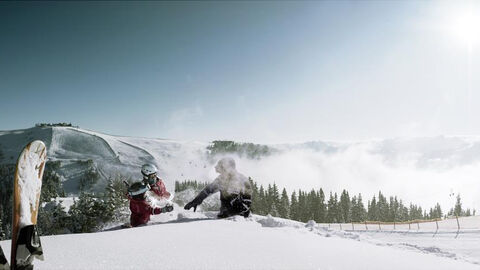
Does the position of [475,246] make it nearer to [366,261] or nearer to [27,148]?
[366,261]

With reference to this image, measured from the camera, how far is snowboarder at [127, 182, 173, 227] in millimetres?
8602

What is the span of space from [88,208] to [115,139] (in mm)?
183886

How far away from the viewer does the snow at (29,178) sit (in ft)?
10.1

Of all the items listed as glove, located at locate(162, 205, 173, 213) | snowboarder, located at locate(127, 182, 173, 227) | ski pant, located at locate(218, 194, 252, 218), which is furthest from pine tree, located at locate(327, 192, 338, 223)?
snowboarder, located at locate(127, 182, 173, 227)

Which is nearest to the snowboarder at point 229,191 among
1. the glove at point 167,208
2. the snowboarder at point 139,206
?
the glove at point 167,208

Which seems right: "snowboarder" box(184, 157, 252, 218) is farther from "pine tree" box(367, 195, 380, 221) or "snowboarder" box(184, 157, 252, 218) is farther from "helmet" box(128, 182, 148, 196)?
"pine tree" box(367, 195, 380, 221)

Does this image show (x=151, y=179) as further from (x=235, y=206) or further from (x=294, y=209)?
(x=294, y=209)

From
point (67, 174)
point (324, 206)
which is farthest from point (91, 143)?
point (324, 206)

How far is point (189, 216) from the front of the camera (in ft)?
29.7

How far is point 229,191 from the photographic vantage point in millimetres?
9930

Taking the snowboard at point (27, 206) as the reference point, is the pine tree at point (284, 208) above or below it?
below

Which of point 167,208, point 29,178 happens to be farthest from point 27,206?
point 167,208

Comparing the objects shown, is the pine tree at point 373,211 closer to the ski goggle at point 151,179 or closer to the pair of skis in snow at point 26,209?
the ski goggle at point 151,179

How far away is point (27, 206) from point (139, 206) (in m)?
5.70
